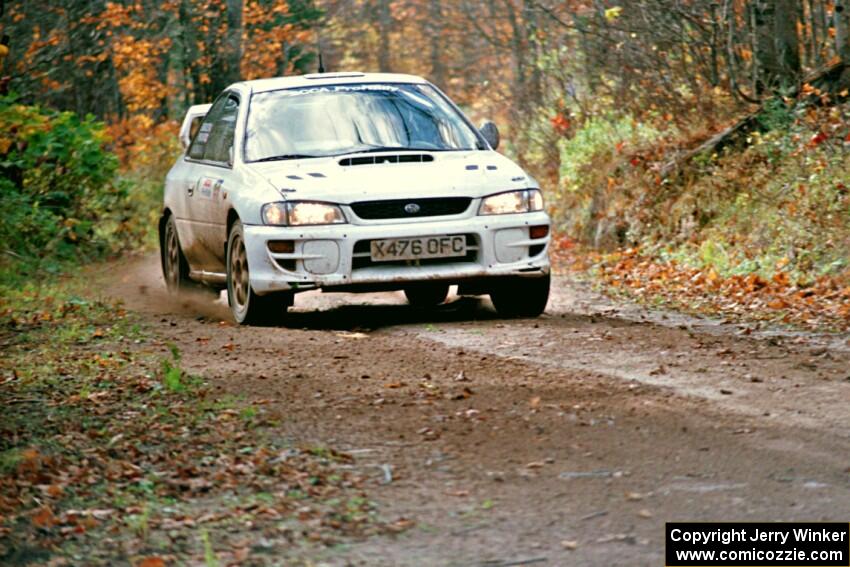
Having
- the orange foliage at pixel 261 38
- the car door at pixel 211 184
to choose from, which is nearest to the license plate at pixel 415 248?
the car door at pixel 211 184

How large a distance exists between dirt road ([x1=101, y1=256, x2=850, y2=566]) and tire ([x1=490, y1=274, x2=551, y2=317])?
0.18 meters

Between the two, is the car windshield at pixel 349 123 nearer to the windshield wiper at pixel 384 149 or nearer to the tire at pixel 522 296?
the windshield wiper at pixel 384 149

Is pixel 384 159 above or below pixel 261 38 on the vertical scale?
below

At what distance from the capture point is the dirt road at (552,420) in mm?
4938

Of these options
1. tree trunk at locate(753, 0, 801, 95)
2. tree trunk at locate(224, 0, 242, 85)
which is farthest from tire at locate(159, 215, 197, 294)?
tree trunk at locate(224, 0, 242, 85)

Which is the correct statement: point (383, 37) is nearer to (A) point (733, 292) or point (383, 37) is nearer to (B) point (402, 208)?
(A) point (733, 292)

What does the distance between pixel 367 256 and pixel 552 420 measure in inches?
145

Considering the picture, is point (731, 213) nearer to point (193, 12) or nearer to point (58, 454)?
point (58, 454)

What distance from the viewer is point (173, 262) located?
1304 cm

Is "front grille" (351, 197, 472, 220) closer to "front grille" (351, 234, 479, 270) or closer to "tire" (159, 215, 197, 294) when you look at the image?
"front grille" (351, 234, 479, 270)

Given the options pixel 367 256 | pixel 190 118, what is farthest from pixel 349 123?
pixel 190 118

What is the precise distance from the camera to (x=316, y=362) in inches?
336

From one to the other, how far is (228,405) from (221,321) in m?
4.25

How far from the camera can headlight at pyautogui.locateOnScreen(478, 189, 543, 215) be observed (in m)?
10.3
